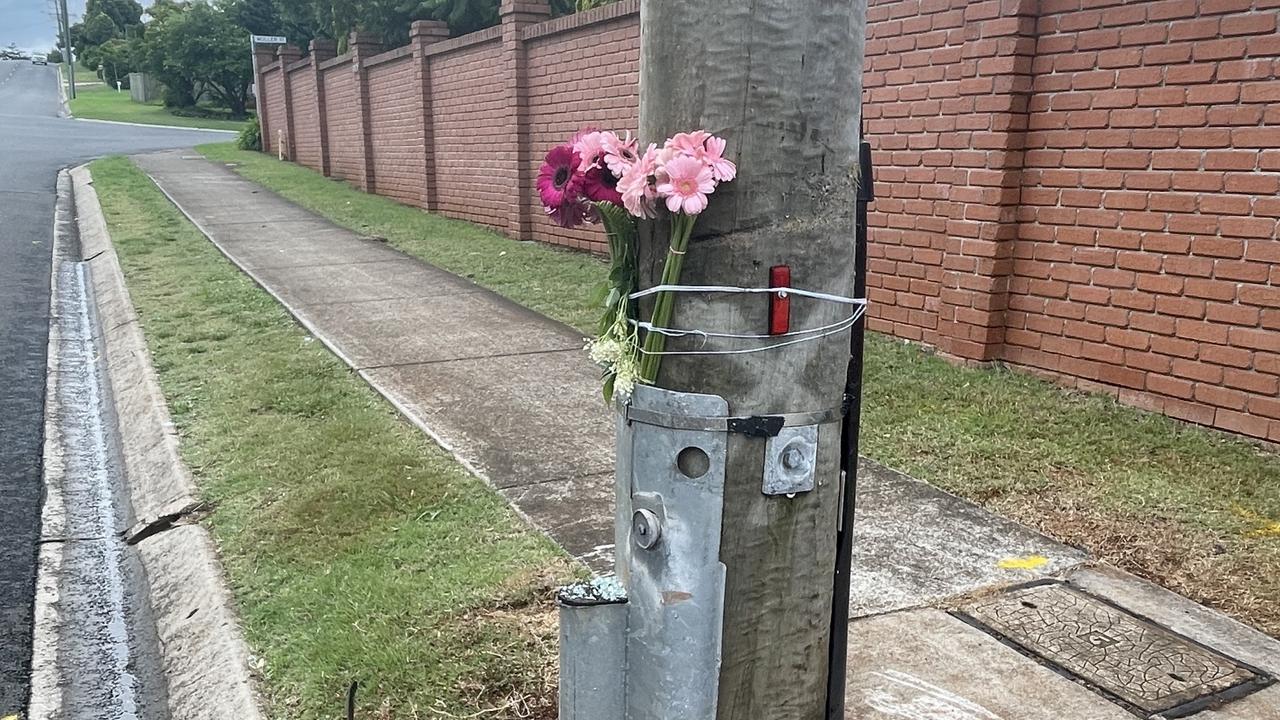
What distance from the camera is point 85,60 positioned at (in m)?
84.5

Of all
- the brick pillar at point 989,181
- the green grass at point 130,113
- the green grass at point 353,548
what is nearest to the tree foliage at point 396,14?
the brick pillar at point 989,181

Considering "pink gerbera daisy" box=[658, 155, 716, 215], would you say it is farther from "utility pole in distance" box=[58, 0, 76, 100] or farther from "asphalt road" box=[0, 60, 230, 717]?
"utility pole in distance" box=[58, 0, 76, 100]

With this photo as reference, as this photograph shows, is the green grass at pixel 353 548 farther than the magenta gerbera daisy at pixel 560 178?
Yes

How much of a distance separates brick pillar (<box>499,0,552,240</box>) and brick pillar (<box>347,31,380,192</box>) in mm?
6380

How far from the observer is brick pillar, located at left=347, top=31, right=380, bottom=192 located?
18.3 meters

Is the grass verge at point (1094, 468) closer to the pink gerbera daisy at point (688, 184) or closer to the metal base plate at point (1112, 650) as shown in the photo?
the metal base plate at point (1112, 650)

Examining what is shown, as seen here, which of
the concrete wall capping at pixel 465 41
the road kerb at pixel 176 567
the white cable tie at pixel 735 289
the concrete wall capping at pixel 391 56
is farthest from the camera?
the concrete wall capping at pixel 391 56

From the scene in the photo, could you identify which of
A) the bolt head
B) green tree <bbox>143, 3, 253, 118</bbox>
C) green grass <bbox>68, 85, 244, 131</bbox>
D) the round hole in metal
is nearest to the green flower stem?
the round hole in metal

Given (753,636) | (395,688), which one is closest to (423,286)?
(395,688)

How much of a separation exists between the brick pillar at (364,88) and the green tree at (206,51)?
98.2 feet

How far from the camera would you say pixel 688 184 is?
1.83 meters

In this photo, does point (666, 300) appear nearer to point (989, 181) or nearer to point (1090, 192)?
point (1090, 192)

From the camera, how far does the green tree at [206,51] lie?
4591cm

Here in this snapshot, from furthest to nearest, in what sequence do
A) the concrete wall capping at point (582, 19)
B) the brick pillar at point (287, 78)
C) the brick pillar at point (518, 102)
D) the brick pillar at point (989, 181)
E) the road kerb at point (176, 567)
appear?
the brick pillar at point (287, 78)
the brick pillar at point (518, 102)
the concrete wall capping at point (582, 19)
the brick pillar at point (989, 181)
the road kerb at point (176, 567)
